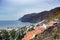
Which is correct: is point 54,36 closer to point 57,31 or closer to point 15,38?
point 57,31

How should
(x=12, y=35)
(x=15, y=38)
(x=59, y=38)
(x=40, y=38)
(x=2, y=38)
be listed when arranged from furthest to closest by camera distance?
(x=2, y=38) → (x=12, y=35) → (x=15, y=38) → (x=40, y=38) → (x=59, y=38)

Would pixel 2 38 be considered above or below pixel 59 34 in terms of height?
below

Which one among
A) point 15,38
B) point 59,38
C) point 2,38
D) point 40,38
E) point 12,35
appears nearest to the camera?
point 59,38

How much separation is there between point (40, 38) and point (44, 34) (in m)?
1.33

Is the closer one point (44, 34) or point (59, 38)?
point (59, 38)

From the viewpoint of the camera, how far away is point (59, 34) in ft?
90.6

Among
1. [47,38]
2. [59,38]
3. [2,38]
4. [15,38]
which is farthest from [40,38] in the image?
[2,38]

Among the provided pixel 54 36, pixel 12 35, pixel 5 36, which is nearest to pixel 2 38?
pixel 5 36

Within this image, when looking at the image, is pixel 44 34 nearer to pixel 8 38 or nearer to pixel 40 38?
pixel 40 38

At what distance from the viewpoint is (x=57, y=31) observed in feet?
94.3

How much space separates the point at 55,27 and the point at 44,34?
223cm

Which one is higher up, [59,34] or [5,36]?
[59,34]

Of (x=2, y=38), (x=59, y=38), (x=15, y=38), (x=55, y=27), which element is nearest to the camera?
(x=59, y=38)

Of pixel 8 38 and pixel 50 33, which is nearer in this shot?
pixel 50 33
